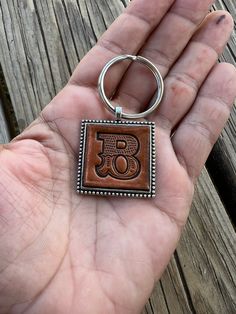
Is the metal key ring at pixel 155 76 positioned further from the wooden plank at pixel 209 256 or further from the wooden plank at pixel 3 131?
the wooden plank at pixel 3 131

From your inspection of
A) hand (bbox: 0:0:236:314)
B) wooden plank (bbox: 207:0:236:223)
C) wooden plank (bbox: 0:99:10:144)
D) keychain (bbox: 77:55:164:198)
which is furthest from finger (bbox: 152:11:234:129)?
wooden plank (bbox: 0:99:10:144)

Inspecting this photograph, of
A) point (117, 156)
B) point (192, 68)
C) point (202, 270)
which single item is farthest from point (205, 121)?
point (202, 270)

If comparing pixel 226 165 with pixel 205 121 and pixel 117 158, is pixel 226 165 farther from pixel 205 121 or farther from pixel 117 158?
pixel 117 158

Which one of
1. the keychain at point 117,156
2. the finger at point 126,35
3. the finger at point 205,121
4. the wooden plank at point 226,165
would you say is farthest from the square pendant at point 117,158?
the wooden plank at point 226,165

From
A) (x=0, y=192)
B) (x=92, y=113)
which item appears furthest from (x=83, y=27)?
(x=0, y=192)

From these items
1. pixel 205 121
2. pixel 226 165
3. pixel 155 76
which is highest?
pixel 155 76
